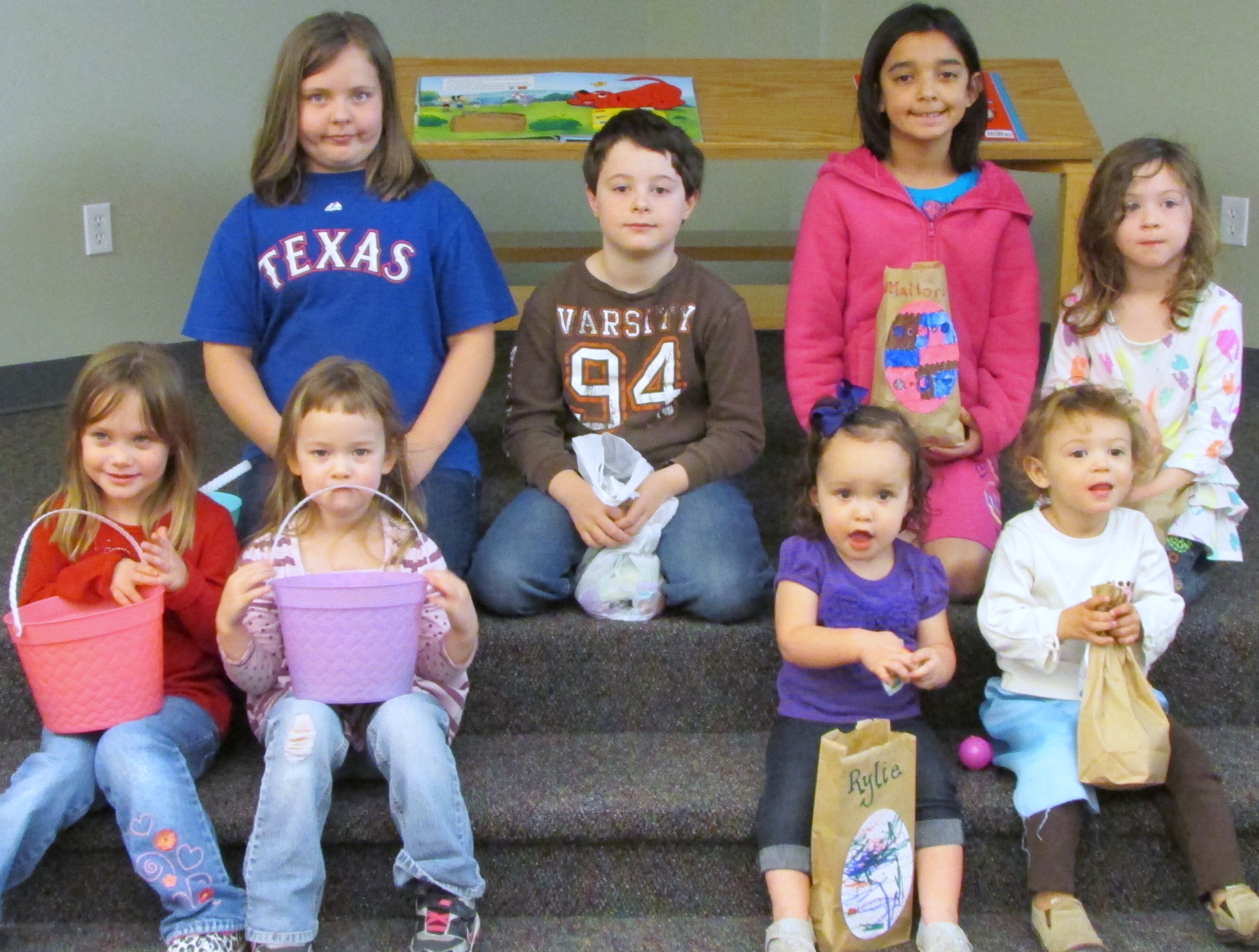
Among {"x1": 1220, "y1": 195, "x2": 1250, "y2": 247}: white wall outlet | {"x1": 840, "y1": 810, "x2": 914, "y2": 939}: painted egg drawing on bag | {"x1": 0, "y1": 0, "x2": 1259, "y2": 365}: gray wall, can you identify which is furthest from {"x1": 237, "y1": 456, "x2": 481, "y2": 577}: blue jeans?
{"x1": 1220, "y1": 195, "x2": 1250, "y2": 247}: white wall outlet

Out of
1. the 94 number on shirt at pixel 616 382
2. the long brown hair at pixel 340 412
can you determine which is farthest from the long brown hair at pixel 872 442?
the long brown hair at pixel 340 412

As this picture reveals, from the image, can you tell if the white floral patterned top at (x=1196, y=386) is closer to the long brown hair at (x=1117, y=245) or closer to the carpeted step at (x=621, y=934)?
the long brown hair at (x=1117, y=245)

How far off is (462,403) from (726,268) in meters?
3.08

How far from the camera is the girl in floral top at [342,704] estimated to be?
2006mm

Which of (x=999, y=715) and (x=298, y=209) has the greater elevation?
(x=298, y=209)

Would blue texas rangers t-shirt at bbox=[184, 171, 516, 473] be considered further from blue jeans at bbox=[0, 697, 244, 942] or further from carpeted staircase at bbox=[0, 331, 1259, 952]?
blue jeans at bbox=[0, 697, 244, 942]

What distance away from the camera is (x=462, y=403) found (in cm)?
256

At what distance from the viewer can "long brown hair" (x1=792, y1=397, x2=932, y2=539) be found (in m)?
2.19

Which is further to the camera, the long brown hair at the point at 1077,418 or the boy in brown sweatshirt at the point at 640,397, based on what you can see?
the boy in brown sweatshirt at the point at 640,397

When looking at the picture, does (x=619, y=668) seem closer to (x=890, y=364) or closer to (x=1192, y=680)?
(x=890, y=364)

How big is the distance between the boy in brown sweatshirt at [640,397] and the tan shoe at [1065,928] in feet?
2.28

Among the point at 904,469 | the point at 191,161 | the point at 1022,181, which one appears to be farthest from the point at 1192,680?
the point at 191,161

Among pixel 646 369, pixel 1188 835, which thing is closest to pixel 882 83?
pixel 646 369

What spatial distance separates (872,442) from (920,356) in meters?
0.35
